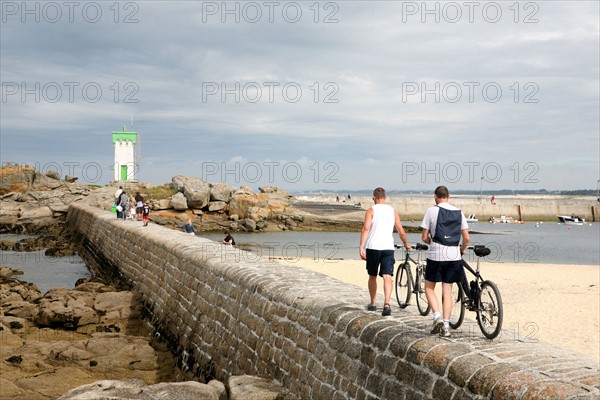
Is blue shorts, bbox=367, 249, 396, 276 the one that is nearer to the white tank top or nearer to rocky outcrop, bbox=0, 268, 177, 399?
the white tank top

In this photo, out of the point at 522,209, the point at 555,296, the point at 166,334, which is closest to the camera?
the point at 166,334

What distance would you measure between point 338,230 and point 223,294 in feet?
173

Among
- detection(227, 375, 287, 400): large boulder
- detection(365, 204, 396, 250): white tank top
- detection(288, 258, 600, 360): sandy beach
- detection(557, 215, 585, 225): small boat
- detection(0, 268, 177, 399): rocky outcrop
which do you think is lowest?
detection(557, 215, 585, 225): small boat

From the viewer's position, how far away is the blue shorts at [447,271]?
534 cm

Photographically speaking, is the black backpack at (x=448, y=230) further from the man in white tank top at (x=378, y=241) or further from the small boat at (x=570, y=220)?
the small boat at (x=570, y=220)

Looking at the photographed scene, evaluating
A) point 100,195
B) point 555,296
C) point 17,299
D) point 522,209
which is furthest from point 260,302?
point 522,209

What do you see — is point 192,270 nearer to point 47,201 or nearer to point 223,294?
point 223,294

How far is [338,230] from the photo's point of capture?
61719mm

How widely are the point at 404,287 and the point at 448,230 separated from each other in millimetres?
1701

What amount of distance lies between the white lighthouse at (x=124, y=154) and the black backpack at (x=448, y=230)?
67.3 m

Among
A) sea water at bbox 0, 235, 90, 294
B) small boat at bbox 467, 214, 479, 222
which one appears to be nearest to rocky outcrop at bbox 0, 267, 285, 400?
sea water at bbox 0, 235, 90, 294

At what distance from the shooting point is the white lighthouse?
69375mm

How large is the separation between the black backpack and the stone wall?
0.82m

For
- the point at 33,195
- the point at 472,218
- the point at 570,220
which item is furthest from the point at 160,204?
the point at 570,220
